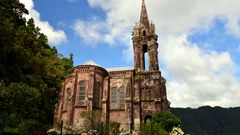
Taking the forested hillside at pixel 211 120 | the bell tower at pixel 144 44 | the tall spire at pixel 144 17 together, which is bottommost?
the forested hillside at pixel 211 120

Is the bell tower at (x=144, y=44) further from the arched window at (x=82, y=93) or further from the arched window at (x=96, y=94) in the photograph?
the arched window at (x=82, y=93)

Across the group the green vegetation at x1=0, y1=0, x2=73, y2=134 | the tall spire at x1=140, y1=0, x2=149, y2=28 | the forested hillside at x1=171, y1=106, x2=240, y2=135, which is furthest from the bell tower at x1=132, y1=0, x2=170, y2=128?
the forested hillside at x1=171, y1=106, x2=240, y2=135

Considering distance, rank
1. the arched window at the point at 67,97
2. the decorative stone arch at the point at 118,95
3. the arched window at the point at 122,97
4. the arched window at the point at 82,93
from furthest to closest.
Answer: the arched window at the point at 67,97, the decorative stone arch at the point at 118,95, the arched window at the point at 122,97, the arched window at the point at 82,93

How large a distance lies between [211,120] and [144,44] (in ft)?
430

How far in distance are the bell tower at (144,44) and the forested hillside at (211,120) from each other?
98.0m

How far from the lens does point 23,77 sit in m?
32.3

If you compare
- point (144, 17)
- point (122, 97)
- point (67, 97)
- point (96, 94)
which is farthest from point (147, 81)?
point (144, 17)

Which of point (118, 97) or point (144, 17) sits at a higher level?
point (144, 17)

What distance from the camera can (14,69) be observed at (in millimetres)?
32438

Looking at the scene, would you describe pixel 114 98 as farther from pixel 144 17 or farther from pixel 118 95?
pixel 144 17

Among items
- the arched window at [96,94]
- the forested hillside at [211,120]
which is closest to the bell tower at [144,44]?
the arched window at [96,94]

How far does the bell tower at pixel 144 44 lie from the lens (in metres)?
43.4

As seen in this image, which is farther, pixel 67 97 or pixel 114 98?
pixel 67 97

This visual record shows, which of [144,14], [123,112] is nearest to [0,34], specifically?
[123,112]
